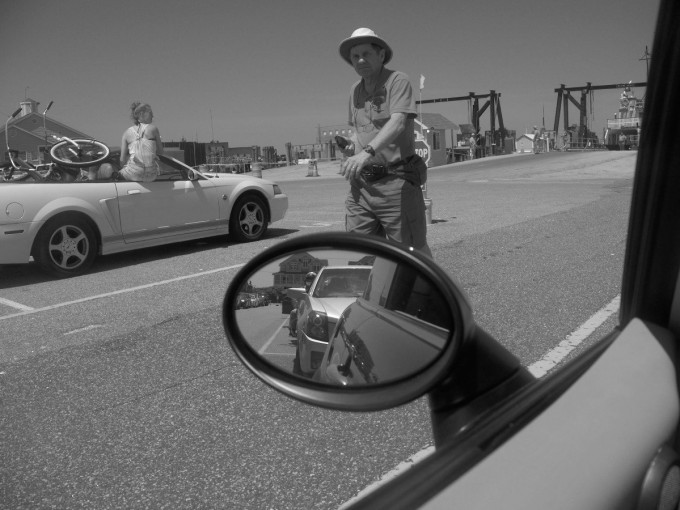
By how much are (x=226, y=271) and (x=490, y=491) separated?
5930 millimetres

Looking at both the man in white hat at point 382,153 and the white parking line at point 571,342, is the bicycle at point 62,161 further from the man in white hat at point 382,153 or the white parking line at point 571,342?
the white parking line at point 571,342

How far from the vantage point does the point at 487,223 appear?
9922 millimetres

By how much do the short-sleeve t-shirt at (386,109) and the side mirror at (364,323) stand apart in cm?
288

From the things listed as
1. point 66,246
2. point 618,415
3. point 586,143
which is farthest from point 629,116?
point 66,246

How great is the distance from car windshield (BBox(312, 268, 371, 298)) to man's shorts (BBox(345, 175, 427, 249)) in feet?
9.12

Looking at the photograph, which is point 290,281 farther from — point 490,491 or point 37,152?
point 37,152

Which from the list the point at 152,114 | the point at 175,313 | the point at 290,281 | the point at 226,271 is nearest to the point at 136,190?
the point at 152,114

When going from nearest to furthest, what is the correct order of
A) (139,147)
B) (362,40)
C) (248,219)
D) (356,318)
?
(356,318) → (362,40) → (139,147) → (248,219)

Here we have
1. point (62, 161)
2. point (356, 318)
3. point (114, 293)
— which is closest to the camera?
point (356, 318)

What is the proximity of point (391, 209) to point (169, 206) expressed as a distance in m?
4.16

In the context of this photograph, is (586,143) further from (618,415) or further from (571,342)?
(618,415)

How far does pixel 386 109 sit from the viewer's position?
4.21 metres

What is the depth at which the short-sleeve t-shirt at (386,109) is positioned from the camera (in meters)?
4.14

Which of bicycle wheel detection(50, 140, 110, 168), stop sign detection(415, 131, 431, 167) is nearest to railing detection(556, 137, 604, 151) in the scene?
stop sign detection(415, 131, 431, 167)
